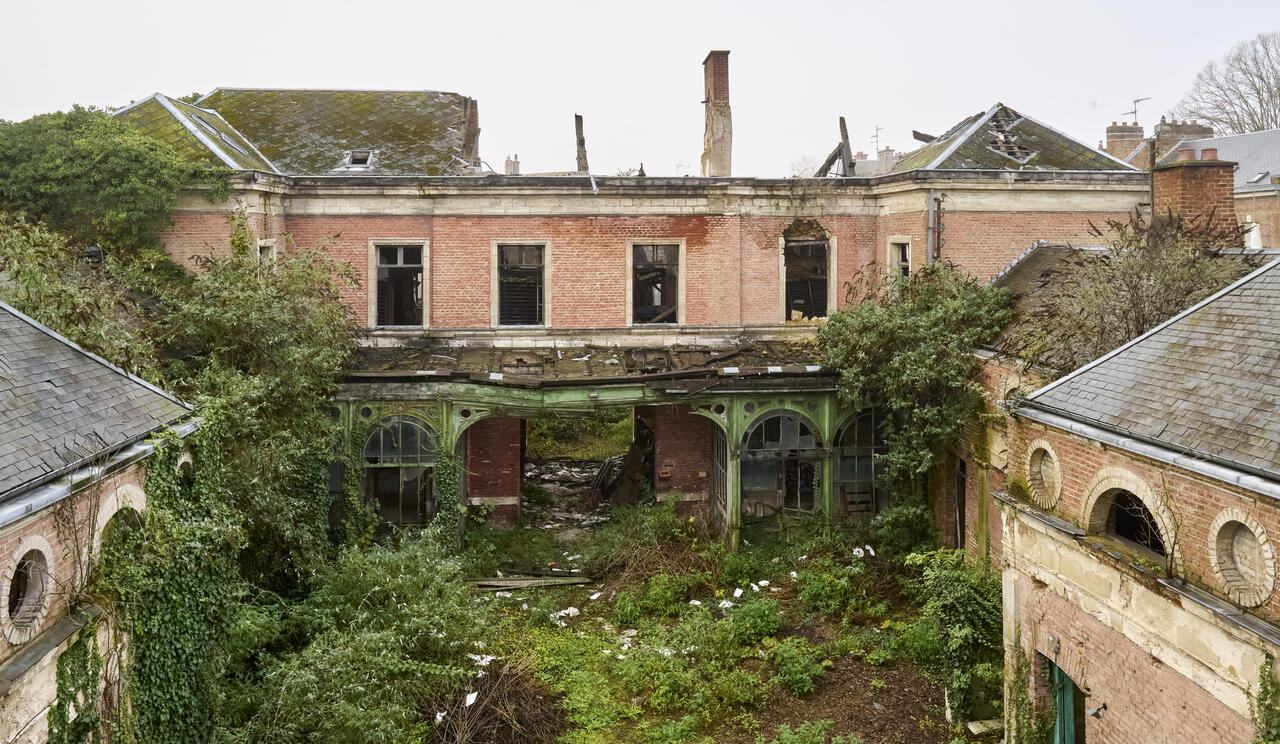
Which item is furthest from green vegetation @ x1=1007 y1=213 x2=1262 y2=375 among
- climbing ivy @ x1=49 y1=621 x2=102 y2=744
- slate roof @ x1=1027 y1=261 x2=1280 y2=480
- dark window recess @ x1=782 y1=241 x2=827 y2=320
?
climbing ivy @ x1=49 y1=621 x2=102 y2=744

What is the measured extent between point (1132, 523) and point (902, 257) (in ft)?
32.9

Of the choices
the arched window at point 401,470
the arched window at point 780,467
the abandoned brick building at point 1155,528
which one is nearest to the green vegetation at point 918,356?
the arched window at point 780,467

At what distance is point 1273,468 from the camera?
19.5ft

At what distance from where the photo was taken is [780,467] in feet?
52.2

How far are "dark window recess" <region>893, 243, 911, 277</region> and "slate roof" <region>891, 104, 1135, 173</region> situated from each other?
59.8 inches

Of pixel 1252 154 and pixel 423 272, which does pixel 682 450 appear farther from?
pixel 1252 154

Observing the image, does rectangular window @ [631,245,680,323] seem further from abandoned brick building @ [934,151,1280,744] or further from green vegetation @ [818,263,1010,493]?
abandoned brick building @ [934,151,1280,744]

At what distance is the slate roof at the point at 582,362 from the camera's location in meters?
14.6

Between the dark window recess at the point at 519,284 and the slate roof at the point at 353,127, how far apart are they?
2278 millimetres

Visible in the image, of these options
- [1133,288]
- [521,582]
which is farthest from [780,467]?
[1133,288]

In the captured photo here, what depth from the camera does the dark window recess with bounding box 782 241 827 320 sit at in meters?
18.0

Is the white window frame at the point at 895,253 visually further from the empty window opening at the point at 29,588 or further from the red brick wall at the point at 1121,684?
the empty window opening at the point at 29,588

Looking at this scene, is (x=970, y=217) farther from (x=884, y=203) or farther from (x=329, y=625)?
(x=329, y=625)

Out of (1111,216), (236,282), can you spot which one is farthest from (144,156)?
(1111,216)
